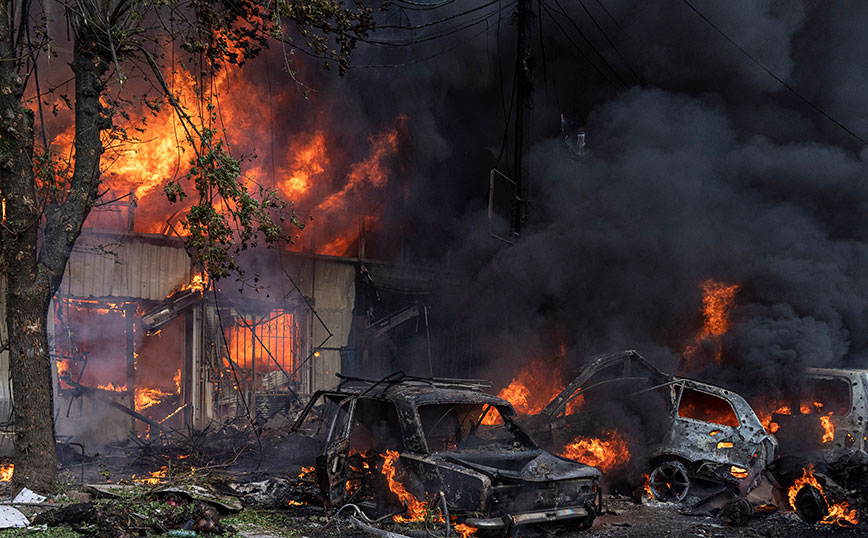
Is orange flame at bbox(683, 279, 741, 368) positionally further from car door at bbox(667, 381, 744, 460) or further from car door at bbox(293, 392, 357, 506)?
car door at bbox(293, 392, 357, 506)

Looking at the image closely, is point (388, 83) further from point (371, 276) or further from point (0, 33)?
point (0, 33)

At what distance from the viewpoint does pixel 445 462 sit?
6293 millimetres

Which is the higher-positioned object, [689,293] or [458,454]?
[689,293]

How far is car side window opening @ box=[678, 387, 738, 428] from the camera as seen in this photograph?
8.87 meters

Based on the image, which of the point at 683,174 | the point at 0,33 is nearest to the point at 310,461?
the point at 0,33

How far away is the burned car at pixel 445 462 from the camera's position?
6.00 metres

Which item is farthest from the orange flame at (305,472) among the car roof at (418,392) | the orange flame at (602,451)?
the orange flame at (602,451)

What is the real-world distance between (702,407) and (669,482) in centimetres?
129

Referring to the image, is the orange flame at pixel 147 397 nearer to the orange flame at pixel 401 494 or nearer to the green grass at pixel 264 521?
the green grass at pixel 264 521

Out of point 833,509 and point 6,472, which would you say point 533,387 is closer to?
point 833,509

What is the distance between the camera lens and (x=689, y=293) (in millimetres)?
14961

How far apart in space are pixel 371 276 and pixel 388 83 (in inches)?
277

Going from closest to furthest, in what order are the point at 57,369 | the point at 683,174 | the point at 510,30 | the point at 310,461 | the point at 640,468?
the point at 640,468, the point at 310,461, the point at 57,369, the point at 683,174, the point at 510,30

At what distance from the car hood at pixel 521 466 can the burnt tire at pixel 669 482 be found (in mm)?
2096
